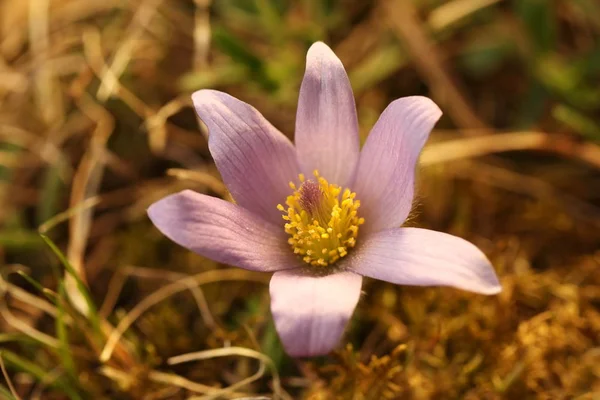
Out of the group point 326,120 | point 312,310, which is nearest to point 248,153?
point 326,120

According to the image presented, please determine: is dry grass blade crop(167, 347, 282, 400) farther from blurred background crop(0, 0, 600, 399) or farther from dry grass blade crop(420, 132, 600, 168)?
dry grass blade crop(420, 132, 600, 168)

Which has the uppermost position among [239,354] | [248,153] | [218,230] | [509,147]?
[248,153]

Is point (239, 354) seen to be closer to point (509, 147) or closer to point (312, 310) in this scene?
point (312, 310)

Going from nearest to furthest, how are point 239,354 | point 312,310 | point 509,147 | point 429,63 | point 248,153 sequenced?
point 312,310, point 248,153, point 239,354, point 509,147, point 429,63

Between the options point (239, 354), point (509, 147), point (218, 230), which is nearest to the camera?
point (218, 230)

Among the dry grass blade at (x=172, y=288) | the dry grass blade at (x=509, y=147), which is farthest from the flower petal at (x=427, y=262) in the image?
the dry grass blade at (x=509, y=147)

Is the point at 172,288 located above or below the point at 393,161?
below

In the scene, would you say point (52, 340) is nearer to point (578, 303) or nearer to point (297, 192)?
point (297, 192)

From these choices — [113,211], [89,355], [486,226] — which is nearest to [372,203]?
[486,226]
